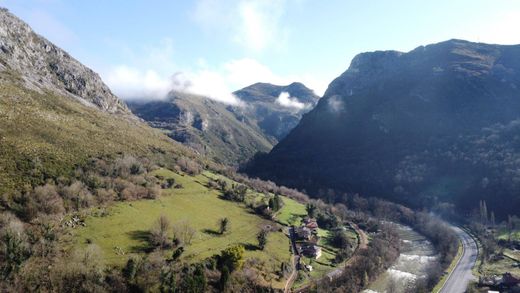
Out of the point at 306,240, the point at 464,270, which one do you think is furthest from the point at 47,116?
the point at 464,270

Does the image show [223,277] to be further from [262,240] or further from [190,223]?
[190,223]

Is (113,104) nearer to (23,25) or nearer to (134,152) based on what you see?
(23,25)

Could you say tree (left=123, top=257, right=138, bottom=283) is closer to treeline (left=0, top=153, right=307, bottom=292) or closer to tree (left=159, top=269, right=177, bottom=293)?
treeline (left=0, top=153, right=307, bottom=292)

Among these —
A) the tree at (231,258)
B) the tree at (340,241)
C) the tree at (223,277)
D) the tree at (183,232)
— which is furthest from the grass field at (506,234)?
the tree at (183,232)

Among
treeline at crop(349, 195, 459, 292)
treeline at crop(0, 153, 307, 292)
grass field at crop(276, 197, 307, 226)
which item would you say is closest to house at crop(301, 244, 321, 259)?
treeline at crop(0, 153, 307, 292)

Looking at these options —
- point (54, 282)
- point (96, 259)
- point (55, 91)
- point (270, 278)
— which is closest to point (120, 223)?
point (96, 259)

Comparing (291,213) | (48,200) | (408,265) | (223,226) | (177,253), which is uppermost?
(48,200)
